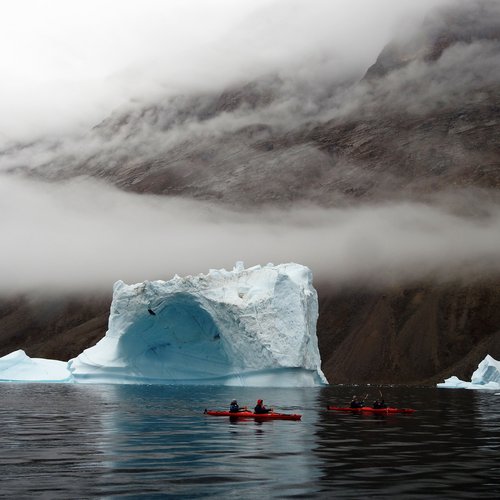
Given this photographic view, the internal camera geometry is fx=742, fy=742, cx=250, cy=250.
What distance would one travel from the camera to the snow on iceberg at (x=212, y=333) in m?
73.4

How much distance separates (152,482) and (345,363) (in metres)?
159

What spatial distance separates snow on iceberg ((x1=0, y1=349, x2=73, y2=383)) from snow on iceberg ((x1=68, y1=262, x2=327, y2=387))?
1251 centimetres

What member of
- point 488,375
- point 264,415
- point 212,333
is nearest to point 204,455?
point 264,415

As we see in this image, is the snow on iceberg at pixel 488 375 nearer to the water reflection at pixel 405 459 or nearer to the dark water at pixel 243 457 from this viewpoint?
the dark water at pixel 243 457

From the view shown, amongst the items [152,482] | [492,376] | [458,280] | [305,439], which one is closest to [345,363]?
[458,280]

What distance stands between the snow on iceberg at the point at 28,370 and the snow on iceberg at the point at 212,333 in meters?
12.5

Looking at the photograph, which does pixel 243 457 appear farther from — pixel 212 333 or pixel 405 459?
pixel 212 333

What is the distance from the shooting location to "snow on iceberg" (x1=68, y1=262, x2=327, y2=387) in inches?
2889

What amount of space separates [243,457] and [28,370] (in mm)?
78898

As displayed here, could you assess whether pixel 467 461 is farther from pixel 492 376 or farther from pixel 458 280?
pixel 458 280

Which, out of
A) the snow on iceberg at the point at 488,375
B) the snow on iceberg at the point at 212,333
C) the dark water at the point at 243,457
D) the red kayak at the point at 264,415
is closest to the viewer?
the dark water at the point at 243,457

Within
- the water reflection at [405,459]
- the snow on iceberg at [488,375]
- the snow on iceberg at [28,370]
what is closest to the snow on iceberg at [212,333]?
the snow on iceberg at [28,370]

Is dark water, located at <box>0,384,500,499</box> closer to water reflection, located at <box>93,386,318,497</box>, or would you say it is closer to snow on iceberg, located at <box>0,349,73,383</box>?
water reflection, located at <box>93,386,318,497</box>

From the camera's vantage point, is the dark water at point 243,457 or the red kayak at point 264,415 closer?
the dark water at point 243,457
